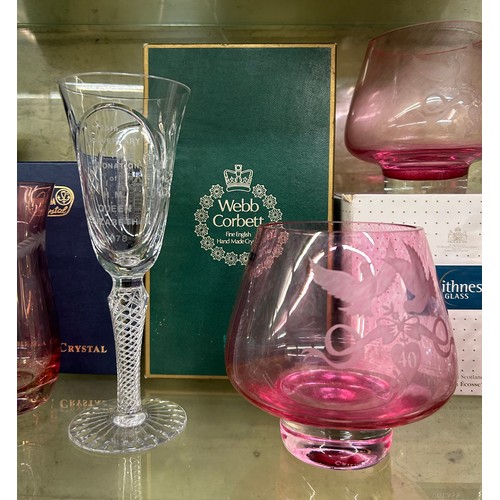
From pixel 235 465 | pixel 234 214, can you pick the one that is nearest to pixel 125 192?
pixel 234 214

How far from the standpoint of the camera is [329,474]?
469 mm

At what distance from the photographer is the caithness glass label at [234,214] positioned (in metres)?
0.64

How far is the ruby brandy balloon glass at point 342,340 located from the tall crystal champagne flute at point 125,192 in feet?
0.37

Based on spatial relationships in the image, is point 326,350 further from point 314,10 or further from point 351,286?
point 314,10

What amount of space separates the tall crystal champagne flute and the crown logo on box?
0.35 ft

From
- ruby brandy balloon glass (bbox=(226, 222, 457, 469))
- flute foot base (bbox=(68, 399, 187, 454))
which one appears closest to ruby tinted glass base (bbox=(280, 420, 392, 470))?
ruby brandy balloon glass (bbox=(226, 222, 457, 469))

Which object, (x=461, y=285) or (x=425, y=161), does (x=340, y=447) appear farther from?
(x=425, y=161)

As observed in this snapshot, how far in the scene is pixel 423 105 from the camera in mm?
612

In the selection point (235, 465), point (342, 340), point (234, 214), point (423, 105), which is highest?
point (423, 105)

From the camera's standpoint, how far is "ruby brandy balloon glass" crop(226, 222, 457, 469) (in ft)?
1.49

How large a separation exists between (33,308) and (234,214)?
0.25 metres

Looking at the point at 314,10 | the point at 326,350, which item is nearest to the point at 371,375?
the point at 326,350

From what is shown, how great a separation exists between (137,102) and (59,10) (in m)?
0.37

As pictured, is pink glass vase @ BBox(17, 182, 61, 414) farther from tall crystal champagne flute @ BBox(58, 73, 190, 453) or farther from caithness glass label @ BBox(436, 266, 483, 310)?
caithness glass label @ BBox(436, 266, 483, 310)
